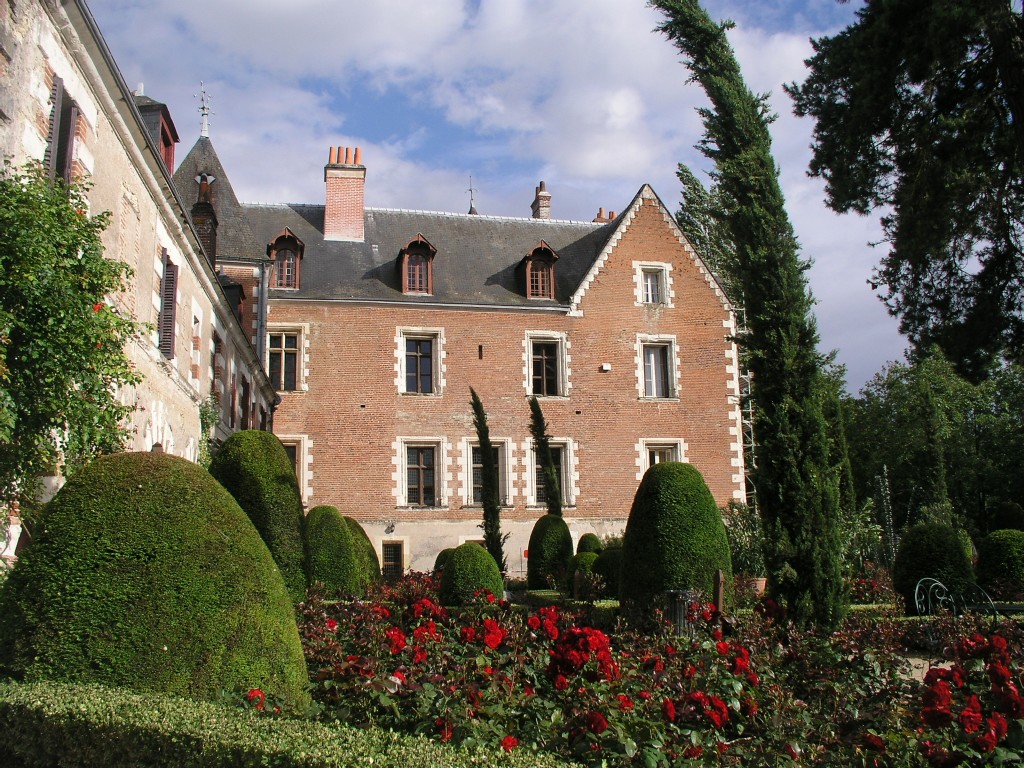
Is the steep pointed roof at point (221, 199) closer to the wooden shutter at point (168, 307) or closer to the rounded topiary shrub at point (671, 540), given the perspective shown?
the wooden shutter at point (168, 307)

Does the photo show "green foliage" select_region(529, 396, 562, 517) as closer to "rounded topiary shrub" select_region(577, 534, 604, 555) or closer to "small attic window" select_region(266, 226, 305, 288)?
"rounded topiary shrub" select_region(577, 534, 604, 555)

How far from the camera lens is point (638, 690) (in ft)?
15.5

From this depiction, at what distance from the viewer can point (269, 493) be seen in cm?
1031

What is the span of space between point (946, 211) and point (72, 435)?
34.9 feet

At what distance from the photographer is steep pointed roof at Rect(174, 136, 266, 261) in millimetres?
22297

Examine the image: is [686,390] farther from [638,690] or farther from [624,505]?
[638,690]

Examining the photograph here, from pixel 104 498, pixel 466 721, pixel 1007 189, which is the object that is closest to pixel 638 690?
pixel 466 721

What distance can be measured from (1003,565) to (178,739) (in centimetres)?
1558

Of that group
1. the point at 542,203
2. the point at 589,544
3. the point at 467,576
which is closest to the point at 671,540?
the point at 467,576

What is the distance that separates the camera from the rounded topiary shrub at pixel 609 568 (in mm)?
15532

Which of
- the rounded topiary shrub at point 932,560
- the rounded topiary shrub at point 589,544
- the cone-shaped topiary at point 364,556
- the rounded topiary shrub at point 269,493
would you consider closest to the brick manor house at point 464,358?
the rounded topiary shrub at point 589,544

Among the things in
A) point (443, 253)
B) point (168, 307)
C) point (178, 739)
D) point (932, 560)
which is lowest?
point (178, 739)

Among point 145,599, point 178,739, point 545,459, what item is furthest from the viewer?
point 545,459

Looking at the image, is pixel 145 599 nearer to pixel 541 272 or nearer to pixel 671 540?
pixel 671 540
